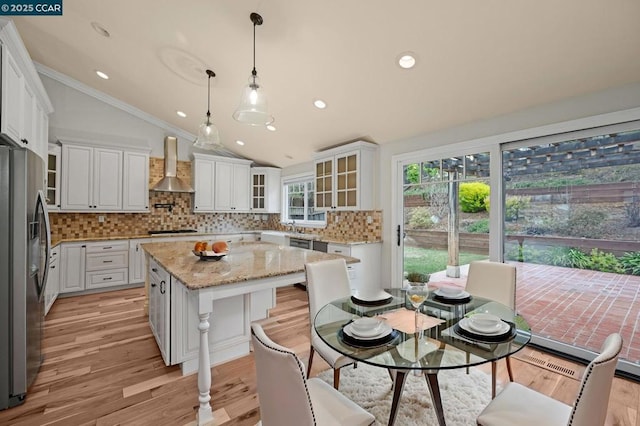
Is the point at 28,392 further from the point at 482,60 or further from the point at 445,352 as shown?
the point at 482,60

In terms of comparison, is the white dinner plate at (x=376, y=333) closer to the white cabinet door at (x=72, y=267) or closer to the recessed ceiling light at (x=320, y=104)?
the recessed ceiling light at (x=320, y=104)

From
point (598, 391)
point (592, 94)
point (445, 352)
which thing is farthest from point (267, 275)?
point (592, 94)

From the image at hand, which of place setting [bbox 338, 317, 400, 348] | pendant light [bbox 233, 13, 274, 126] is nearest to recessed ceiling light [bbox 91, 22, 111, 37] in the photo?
pendant light [bbox 233, 13, 274, 126]

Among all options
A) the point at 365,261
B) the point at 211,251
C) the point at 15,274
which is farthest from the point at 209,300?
the point at 365,261

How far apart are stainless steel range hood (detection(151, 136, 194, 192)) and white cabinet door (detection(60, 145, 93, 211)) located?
0.96 meters

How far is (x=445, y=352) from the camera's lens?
1.20 metres

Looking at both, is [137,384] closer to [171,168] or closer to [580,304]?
[580,304]

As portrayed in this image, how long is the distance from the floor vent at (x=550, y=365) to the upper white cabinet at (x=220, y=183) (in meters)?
5.28

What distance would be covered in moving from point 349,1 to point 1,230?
2.82 m

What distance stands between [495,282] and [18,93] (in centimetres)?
447

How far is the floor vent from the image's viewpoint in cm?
224

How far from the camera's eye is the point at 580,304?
2.58 meters

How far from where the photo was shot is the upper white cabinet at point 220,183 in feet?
18.8

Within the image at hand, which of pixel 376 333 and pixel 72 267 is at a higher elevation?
pixel 376 333
